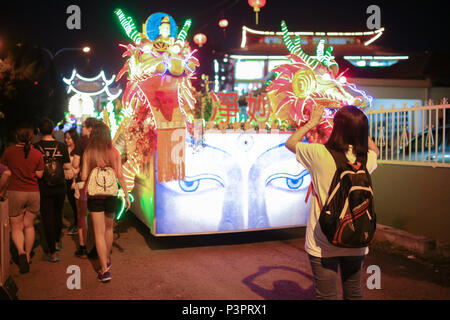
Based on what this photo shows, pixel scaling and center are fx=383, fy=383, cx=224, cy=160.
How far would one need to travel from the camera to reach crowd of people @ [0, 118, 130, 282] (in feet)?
15.4

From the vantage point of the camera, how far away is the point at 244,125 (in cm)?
613

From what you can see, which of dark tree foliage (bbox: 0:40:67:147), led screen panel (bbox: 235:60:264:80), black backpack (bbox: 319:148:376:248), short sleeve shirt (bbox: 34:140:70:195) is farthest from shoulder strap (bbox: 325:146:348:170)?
led screen panel (bbox: 235:60:264:80)

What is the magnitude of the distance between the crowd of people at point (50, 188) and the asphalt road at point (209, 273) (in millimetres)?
320

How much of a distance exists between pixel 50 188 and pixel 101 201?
1.26 metres

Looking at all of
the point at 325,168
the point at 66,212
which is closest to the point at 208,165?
the point at 325,168

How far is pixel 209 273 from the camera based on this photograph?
193 inches

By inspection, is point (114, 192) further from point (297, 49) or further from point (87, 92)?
point (87, 92)

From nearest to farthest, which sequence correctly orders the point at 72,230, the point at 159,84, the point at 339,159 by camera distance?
the point at 339,159 → the point at 159,84 → the point at 72,230

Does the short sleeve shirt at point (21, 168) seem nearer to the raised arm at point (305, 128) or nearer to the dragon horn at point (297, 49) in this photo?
the raised arm at point (305, 128)

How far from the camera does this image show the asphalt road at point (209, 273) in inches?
166

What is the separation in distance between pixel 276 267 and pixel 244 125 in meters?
2.26

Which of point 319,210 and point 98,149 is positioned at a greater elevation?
point 98,149

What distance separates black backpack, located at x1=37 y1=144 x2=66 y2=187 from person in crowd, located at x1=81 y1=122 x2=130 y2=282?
0.85 metres

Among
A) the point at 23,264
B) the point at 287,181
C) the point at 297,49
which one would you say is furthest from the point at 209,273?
the point at 297,49
